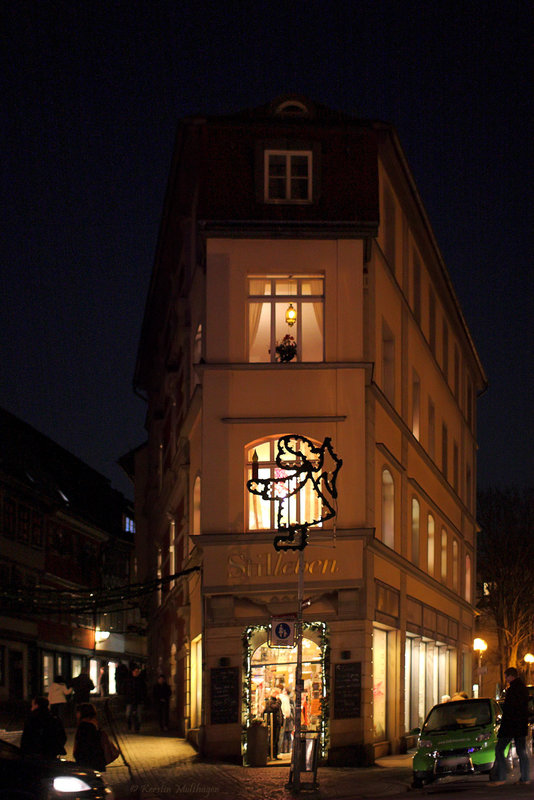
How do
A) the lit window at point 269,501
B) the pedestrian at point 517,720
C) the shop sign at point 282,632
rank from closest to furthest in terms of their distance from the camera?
1. the pedestrian at point 517,720
2. the shop sign at point 282,632
3. the lit window at point 269,501

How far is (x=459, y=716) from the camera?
25266mm

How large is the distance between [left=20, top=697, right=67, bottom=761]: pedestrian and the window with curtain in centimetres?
1238

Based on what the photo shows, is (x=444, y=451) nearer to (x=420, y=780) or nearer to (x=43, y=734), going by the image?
(x=420, y=780)

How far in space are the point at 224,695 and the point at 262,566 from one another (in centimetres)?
305

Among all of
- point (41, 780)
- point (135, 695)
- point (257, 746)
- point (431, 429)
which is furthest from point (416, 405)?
point (41, 780)

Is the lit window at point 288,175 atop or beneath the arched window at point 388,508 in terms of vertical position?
atop

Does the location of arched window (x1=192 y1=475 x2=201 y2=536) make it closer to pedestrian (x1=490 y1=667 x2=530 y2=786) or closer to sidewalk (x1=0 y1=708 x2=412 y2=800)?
sidewalk (x1=0 y1=708 x2=412 y2=800)

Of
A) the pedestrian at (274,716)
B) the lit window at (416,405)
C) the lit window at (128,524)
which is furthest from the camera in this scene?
the lit window at (128,524)

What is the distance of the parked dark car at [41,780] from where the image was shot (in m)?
13.5

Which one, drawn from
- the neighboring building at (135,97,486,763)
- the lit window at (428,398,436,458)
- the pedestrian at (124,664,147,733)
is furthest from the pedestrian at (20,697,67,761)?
the lit window at (428,398,436,458)

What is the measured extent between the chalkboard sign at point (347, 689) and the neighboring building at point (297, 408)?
0.11 ft

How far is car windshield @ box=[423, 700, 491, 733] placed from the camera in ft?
81.8

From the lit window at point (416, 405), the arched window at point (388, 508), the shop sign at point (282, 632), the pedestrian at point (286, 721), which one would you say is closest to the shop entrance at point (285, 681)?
the pedestrian at point (286, 721)

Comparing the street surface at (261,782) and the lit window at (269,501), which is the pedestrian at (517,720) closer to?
the street surface at (261,782)
